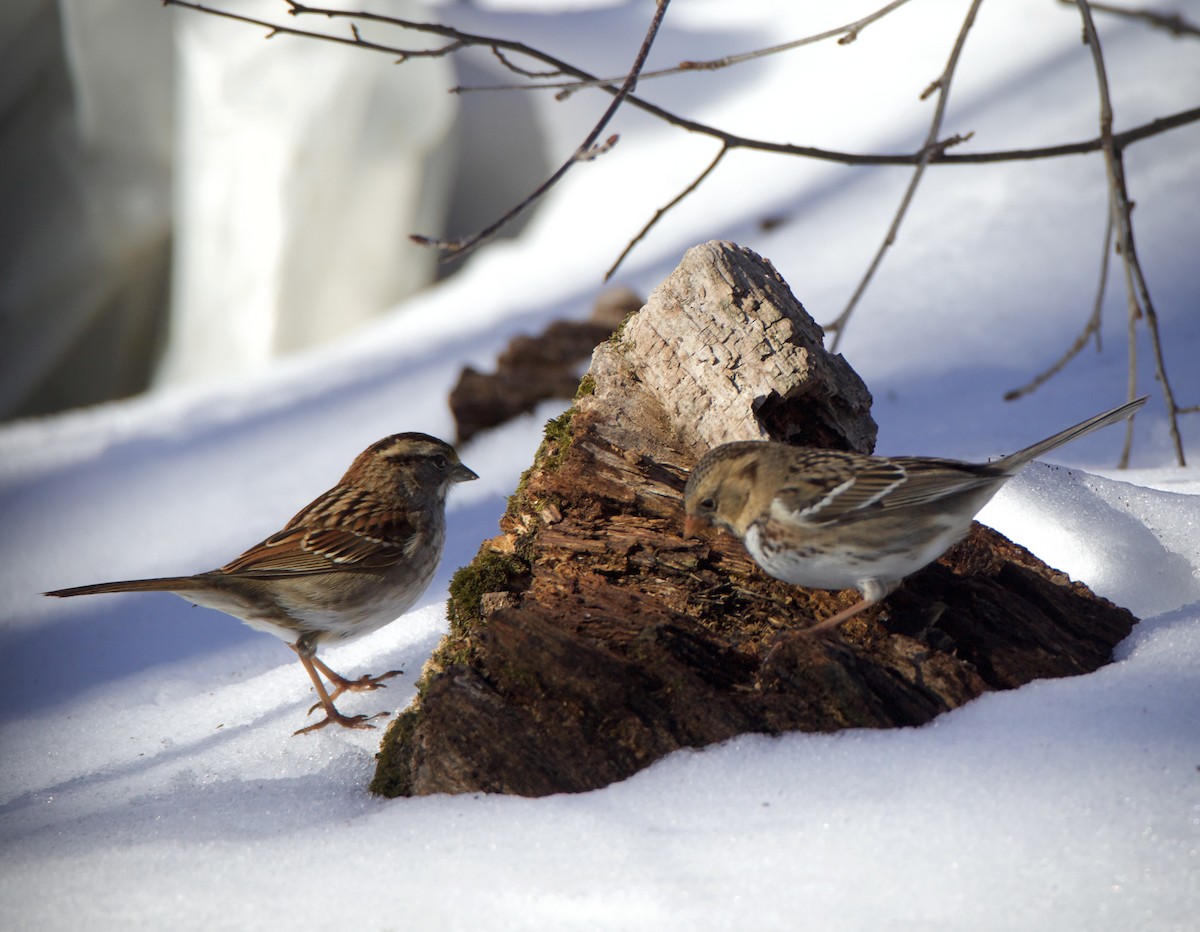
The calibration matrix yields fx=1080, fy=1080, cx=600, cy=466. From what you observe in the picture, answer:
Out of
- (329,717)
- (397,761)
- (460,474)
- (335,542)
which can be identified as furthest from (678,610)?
(460,474)

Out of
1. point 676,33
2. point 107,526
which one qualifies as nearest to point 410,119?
point 676,33

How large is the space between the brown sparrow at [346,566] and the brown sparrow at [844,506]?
4.45 ft

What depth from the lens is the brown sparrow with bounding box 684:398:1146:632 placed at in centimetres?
277

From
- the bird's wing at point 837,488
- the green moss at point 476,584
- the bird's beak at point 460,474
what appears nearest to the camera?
the bird's wing at point 837,488

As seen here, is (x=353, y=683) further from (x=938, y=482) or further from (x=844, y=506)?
(x=938, y=482)

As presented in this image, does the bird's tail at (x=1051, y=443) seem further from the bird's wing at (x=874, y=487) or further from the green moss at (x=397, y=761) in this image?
the green moss at (x=397, y=761)

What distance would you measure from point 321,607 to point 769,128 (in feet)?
20.0

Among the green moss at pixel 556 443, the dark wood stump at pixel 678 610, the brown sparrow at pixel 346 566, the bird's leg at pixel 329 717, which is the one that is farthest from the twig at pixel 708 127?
the bird's leg at pixel 329 717

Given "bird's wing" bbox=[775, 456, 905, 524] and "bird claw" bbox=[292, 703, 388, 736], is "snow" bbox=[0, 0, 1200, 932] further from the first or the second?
"bird's wing" bbox=[775, 456, 905, 524]

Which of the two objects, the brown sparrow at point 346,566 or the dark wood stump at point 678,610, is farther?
the brown sparrow at point 346,566

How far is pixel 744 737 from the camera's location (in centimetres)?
267

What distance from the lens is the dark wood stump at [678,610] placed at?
270 cm

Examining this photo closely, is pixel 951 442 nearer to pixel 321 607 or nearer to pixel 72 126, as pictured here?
pixel 321 607

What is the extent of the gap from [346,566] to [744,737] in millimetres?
1641
